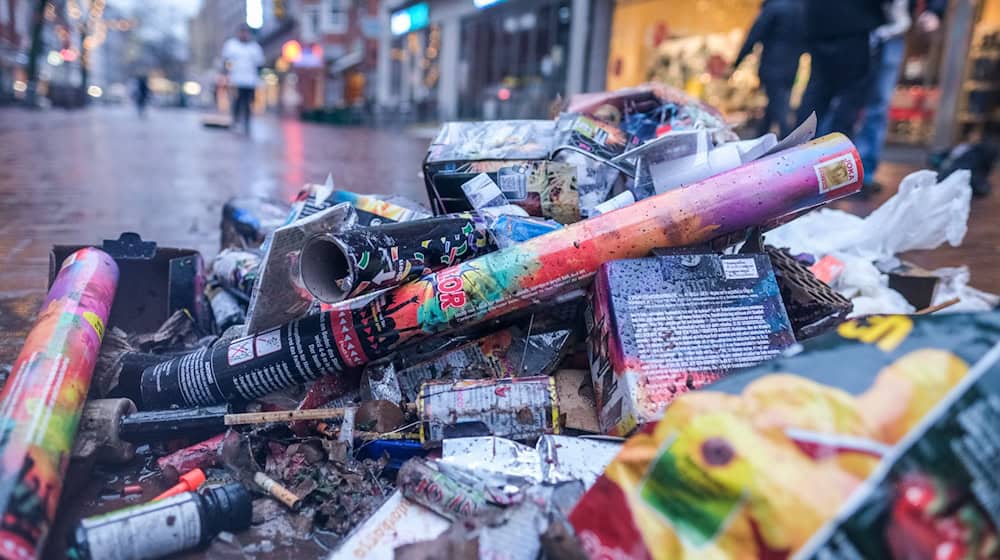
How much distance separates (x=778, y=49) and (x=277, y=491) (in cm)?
459

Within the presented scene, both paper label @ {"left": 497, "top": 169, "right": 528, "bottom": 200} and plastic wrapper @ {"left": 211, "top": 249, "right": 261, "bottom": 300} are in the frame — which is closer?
paper label @ {"left": 497, "top": 169, "right": 528, "bottom": 200}

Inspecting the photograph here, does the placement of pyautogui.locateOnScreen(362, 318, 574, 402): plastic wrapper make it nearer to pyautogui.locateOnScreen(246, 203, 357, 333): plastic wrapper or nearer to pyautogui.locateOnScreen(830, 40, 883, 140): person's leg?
pyautogui.locateOnScreen(246, 203, 357, 333): plastic wrapper

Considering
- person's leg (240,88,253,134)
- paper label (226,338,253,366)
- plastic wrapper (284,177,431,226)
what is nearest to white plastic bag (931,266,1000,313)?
plastic wrapper (284,177,431,226)

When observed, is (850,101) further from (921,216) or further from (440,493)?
(440,493)

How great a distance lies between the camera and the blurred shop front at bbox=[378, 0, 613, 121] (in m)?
11.8

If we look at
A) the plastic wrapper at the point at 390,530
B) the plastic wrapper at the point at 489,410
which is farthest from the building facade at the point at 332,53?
the plastic wrapper at the point at 390,530

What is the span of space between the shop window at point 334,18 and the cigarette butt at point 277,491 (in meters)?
32.0

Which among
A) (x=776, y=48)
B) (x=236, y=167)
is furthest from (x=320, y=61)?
(x=776, y=48)

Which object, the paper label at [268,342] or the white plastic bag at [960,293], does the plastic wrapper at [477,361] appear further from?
the white plastic bag at [960,293]

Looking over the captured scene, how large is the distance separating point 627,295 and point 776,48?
4.00m

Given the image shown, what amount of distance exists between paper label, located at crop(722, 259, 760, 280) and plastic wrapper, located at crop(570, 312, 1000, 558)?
0.54 m

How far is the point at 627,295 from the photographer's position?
4.98 ft

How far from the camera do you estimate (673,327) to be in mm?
1489

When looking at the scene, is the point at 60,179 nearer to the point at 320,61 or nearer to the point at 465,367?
the point at 465,367
